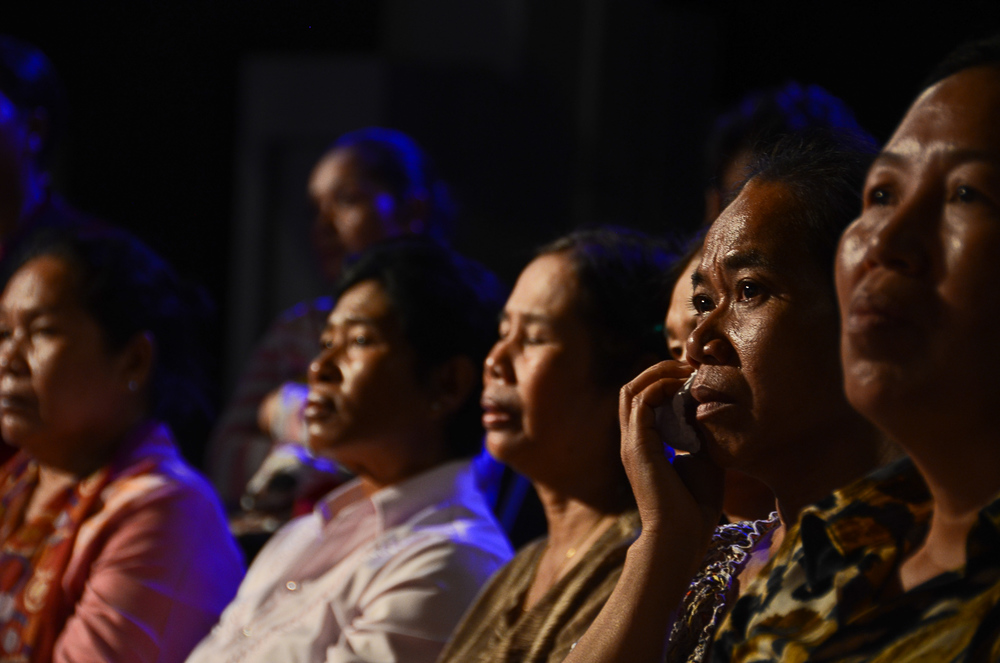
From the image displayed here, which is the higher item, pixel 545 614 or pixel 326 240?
pixel 326 240

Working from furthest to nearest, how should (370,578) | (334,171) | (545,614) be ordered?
(334,171)
(370,578)
(545,614)

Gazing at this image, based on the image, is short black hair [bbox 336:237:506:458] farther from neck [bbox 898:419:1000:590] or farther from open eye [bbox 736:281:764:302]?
neck [bbox 898:419:1000:590]

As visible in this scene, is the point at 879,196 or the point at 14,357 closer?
the point at 879,196

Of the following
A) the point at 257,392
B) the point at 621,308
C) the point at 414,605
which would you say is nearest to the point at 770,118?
the point at 621,308

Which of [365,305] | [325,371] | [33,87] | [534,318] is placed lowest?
[325,371]

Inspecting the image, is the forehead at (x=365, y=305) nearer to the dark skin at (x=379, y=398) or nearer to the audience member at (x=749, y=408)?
the dark skin at (x=379, y=398)

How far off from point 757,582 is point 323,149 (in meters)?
3.57

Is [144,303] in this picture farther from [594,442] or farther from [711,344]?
[711,344]

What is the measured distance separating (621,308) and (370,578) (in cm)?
65

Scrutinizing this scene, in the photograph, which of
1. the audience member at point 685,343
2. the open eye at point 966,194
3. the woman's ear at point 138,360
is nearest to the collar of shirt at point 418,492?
the woman's ear at point 138,360

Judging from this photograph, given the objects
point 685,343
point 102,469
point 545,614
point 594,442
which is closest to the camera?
point 685,343

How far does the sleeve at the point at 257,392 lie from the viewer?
313cm

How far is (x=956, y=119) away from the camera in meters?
0.92

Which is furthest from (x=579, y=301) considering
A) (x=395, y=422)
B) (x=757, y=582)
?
(x=757, y=582)
